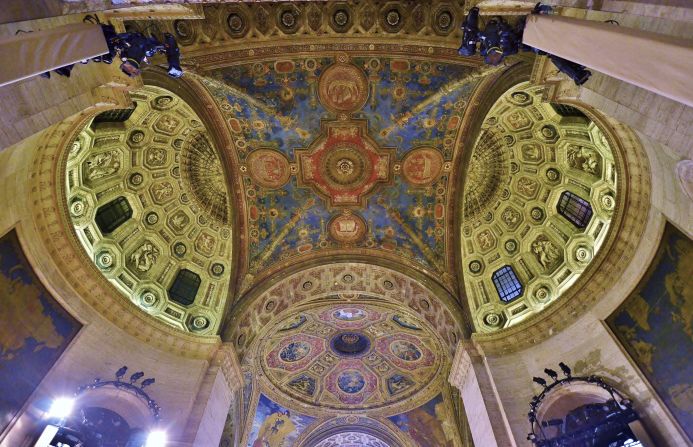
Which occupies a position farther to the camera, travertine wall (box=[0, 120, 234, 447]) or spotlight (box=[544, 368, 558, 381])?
spotlight (box=[544, 368, 558, 381])

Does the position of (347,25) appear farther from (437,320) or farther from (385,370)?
(385,370)

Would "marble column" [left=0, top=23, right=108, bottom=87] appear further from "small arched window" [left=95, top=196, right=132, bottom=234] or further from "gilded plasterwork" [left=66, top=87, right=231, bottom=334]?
"small arched window" [left=95, top=196, right=132, bottom=234]

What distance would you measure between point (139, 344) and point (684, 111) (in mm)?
14010

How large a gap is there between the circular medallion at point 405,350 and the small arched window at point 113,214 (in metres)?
14.5

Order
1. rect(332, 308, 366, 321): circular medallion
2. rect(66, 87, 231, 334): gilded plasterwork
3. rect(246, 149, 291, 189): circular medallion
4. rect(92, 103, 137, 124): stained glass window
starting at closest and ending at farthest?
rect(92, 103, 137, 124): stained glass window → rect(66, 87, 231, 334): gilded plasterwork → rect(246, 149, 291, 189): circular medallion → rect(332, 308, 366, 321): circular medallion

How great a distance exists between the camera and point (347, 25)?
1160 cm

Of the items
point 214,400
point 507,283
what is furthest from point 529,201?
point 214,400

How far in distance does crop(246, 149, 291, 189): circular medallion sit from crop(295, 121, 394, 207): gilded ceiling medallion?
71 centimetres

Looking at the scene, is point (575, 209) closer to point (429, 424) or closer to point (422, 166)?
point (422, 166)

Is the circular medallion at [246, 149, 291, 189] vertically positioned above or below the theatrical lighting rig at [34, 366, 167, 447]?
above

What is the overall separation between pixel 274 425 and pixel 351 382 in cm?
483

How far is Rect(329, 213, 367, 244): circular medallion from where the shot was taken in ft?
53.2

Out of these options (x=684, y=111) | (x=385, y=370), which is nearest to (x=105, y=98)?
(x=684, y=111)

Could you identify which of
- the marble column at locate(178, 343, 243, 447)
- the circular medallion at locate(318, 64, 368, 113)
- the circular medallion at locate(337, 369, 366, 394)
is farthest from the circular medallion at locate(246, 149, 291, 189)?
the circular medallion at locate(337, 369, 366, 394)
